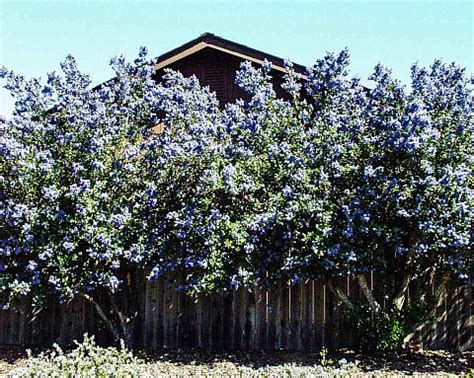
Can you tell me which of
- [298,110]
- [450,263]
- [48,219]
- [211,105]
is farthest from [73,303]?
[450,263]

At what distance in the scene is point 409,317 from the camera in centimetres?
831

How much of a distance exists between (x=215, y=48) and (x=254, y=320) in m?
5.08

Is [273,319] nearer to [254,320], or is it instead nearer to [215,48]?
[254,320]

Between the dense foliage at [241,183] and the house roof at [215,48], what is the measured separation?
8.44 feet

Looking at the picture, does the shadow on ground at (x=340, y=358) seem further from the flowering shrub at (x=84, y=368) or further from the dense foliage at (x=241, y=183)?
the flowering shrub at (x=84, y=368)

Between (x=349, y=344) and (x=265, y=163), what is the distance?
111 inches

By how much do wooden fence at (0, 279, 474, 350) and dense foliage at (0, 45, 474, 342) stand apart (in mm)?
614

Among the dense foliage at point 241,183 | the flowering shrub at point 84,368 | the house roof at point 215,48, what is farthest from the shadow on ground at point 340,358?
the house roof at point 215,48

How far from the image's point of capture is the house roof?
37.0 ft

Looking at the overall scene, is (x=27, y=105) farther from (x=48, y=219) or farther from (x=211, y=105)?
(x=211, y=105)

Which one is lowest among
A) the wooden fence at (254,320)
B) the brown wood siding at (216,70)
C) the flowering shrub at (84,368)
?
the flowering shrub at (84,368)

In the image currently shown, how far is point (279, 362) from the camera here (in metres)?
8.31

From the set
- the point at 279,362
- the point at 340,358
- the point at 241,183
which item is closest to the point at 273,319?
the point at 279,362

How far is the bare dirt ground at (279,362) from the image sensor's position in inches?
296
